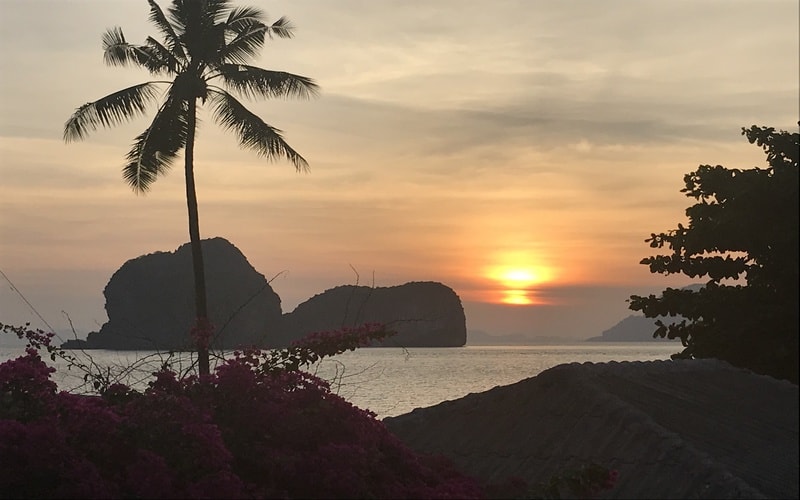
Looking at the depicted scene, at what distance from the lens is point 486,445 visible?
40.3ft

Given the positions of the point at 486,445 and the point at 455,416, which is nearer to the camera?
the point at 486,445

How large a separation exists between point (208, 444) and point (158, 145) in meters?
18.6

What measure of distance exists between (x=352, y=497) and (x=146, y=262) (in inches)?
7230

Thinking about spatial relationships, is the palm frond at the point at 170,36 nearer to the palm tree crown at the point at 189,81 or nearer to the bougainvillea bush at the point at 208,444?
the palm tree crown at the point at 189,81

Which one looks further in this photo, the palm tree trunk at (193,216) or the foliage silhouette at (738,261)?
the palm tree trunk at (193,216)

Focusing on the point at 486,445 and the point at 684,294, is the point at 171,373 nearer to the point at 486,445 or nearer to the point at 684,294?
the point at 486,445

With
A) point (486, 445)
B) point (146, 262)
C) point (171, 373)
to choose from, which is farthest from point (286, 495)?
point (146, 262)

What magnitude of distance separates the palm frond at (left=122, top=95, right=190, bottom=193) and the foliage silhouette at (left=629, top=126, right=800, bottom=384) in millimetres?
14244

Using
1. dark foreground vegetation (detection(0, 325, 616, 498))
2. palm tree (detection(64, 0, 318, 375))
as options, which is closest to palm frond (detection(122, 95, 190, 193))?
palm tree (detection(64, 0, 318, 375))

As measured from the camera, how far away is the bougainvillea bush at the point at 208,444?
9.26 metres

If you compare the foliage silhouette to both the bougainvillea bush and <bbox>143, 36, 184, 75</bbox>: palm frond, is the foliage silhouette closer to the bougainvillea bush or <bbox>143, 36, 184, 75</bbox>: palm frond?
the bougainvillea bush

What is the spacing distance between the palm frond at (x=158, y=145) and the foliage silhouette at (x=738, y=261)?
46.7 feet

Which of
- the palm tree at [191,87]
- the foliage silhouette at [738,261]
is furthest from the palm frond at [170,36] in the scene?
the foliage silhouette at [738,261]

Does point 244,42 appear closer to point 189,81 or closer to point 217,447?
point 189,81
